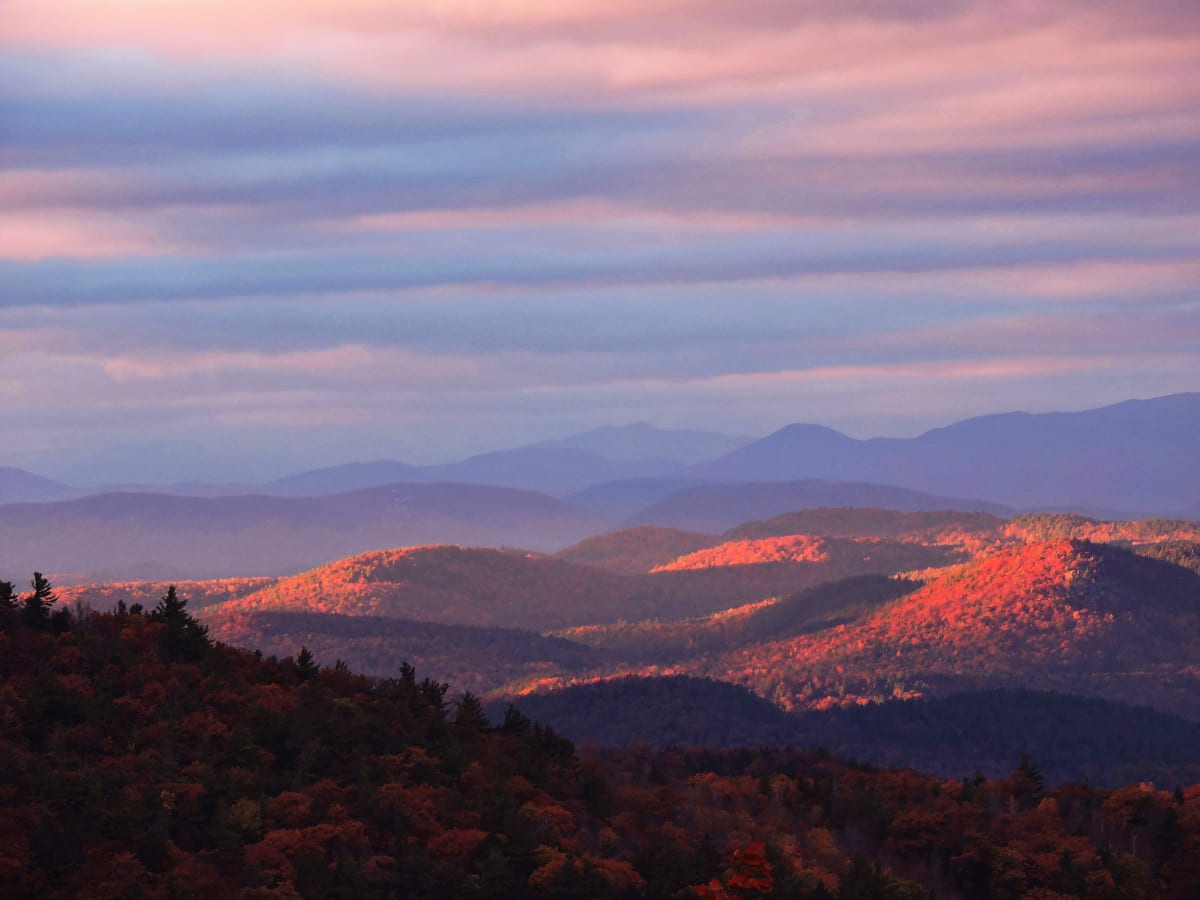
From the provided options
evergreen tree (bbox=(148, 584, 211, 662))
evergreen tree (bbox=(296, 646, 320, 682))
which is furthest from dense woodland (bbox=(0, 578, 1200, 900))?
evergreen tree (bbox=(296, 646, 320, 682))

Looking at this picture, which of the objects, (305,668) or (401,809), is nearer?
(401,809)

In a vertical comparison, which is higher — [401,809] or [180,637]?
[180,637]

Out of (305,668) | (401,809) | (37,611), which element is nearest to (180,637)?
(37,611)

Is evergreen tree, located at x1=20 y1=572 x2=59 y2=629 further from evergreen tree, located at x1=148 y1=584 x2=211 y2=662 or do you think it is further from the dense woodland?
evergreen tree, located at x1=148 y1=584 x2=211 y2=662

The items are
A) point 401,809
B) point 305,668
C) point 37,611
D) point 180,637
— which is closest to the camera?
point 401,809

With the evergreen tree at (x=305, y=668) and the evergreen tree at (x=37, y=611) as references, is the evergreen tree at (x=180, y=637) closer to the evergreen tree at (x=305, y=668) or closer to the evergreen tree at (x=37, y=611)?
the evergreen tree at (x=305, y=668)

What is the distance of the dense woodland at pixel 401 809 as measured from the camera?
99.8 meters

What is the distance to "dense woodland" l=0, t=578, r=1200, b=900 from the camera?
9975 centimetres

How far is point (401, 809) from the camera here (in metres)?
A: 114

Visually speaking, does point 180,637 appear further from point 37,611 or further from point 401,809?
point 401,809

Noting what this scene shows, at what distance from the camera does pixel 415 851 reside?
106938 mm

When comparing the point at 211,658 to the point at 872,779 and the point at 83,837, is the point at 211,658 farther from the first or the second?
the point at 872,779

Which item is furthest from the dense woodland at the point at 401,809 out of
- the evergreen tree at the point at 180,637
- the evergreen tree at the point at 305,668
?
the evergreen tree at the point at 305,668

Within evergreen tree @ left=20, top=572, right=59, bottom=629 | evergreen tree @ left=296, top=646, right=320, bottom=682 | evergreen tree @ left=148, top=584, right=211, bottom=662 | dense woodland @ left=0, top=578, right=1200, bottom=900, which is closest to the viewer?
dense woodland @ left=0, top=578, right=1200, bottom=900
